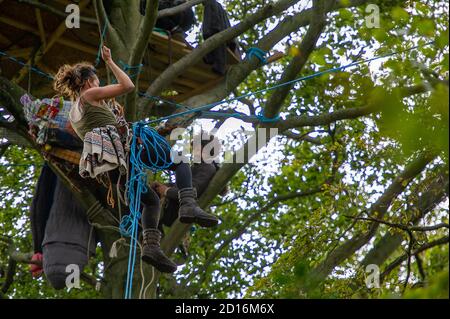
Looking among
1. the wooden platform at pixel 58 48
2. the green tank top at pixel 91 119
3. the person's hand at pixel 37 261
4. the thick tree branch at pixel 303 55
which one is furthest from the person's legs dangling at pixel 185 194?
the wooden platform at pixel 58 48

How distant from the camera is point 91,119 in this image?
622 cm

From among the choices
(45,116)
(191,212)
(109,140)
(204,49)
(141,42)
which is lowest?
(191,212)

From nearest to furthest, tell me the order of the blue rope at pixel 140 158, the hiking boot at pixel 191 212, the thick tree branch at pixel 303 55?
the blue rope at pixel 140 158
the hiking boot at pixel 191 212
the thick tree branch at pixel 303 55

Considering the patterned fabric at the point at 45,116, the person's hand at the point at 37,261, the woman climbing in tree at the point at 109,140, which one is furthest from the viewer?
the person's hand at the point at 37,261

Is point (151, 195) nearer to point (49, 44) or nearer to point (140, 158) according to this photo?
point (140, 158)

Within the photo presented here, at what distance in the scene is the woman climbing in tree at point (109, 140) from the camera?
606 cm

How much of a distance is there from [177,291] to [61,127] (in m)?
4.04

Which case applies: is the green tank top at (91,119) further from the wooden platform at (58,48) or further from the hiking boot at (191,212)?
the wooden platform at (58,48)

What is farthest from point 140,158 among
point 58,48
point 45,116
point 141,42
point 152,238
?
point 58,48

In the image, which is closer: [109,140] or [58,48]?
[109,140]

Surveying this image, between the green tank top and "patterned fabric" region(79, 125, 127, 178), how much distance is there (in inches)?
2.6

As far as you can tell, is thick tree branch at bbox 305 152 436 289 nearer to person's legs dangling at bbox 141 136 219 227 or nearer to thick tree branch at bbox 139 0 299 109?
person's legs dangling at bbox 141 136 219 227

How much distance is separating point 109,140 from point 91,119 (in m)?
0.21

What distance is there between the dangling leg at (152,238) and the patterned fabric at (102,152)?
0.49 meters
